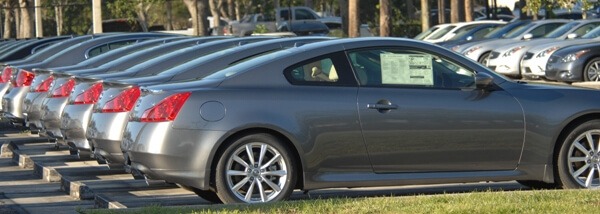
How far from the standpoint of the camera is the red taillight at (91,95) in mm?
13062

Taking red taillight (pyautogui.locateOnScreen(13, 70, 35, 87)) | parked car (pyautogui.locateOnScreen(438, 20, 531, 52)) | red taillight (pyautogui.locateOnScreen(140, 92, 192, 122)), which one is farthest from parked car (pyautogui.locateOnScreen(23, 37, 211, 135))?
parked car (pyautogui.locateOnScreen(438, 20, 531, 52))

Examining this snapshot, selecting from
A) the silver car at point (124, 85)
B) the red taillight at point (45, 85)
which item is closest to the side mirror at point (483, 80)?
the silver car at point (124, 85)

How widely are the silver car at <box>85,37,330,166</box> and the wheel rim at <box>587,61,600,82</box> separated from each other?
13.0 metres

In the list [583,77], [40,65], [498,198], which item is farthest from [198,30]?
[498,198]

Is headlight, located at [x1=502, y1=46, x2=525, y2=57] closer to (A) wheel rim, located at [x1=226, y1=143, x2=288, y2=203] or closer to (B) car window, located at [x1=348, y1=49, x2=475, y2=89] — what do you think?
(B) car window, located at [x1=348, y1=49, x2=475, y2=89]

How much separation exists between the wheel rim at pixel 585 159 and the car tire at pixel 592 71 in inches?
526

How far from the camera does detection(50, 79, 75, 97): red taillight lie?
14438 mm

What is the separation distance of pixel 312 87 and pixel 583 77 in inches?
577

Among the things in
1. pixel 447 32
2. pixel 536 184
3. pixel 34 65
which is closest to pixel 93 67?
pixel 34 65

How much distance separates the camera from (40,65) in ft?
58.3

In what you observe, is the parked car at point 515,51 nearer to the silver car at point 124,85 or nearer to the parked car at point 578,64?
the parked car at point 578,64

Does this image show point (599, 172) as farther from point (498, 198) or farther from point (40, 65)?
point (40, 65)

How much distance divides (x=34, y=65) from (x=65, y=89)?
367 centimetres

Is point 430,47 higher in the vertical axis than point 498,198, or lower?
higher
